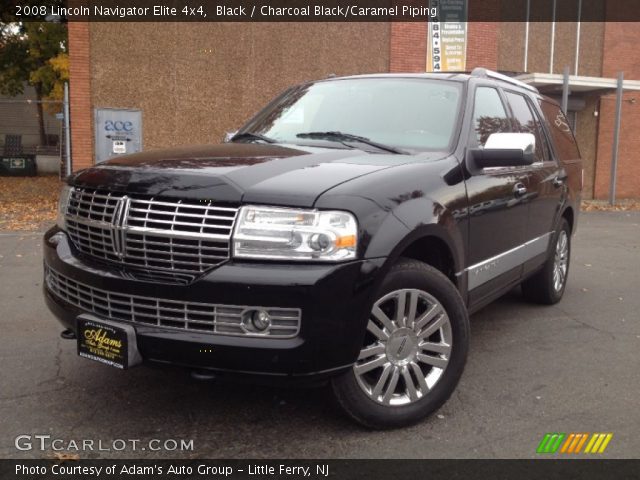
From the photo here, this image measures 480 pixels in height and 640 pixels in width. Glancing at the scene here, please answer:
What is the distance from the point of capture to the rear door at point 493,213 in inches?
153

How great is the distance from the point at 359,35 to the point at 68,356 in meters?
13.2

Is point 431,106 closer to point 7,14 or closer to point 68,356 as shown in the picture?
point 68,356

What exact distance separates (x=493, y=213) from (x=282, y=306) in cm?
186

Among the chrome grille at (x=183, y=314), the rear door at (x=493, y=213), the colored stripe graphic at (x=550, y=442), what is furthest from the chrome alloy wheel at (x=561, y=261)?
the chrome grille at (x=183, y=314)

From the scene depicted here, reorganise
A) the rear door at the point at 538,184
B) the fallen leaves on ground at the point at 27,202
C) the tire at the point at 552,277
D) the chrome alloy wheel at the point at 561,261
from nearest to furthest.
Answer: the rear door at the point at 538,184, the tire at the point at 552,277, the chrome alloy wheel at the point at 561,261, the fallen leaves on ground at the point at 27,202

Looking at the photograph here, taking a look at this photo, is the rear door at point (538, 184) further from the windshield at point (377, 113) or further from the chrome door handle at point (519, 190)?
the windshield at point (377, 113)

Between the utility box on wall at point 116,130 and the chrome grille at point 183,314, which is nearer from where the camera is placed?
the chrome grille at point 183,314

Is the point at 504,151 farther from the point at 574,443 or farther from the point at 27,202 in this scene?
the point at 27,202

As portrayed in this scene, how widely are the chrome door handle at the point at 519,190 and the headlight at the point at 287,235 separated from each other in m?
2.00

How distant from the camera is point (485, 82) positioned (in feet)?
15.1

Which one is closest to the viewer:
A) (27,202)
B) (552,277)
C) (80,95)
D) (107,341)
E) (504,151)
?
(107,341)

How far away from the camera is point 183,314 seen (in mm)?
2863

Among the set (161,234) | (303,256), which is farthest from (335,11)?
(303,256)

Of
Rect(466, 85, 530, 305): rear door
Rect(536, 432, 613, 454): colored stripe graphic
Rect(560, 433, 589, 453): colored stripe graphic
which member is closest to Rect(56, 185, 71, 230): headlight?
Rect(466, 85, 530, 305): rear door
